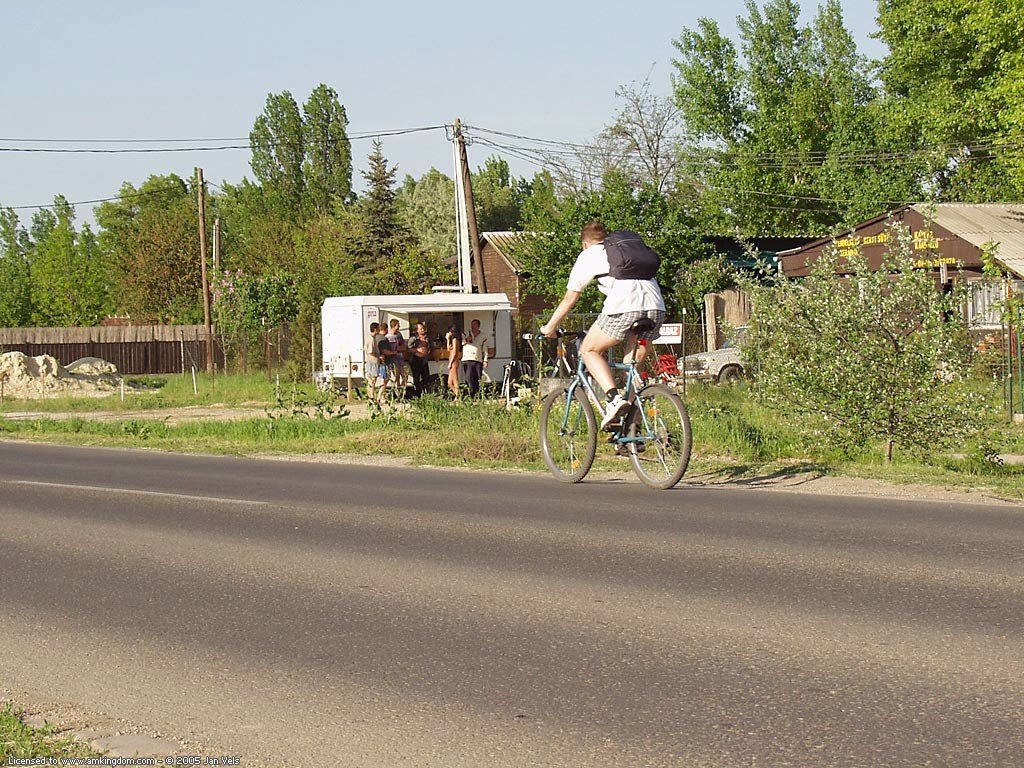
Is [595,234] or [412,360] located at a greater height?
[595,234]

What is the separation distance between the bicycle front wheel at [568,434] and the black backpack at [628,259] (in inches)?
50.1

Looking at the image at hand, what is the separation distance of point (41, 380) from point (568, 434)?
29.6 metres

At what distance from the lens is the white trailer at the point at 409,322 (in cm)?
3083

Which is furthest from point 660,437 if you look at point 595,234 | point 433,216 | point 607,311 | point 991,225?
point 433,216

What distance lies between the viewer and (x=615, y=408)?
10539 mm

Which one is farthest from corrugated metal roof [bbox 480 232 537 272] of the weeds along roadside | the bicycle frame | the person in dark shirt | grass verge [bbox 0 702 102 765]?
grass verge [bbox 0 702 102 765]

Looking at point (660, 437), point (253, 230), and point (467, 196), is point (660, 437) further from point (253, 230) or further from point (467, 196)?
point (253, 230)

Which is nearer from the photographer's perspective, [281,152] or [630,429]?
[630,429]

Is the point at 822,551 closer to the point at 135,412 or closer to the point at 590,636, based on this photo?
the point at 590,636

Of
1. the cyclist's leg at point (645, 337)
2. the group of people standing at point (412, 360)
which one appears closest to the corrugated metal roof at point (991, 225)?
the group of people standing at point (412, 360)

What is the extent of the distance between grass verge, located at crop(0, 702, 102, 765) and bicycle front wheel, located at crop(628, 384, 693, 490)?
6.14 meters

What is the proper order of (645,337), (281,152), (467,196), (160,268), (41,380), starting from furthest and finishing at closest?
(281,152)
(160,268)
(41,380)
(467,196)
(645,337)

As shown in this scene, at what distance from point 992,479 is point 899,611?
582 centimetres

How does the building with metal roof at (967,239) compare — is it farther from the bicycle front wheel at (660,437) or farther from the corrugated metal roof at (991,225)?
the bicycle front wheel at (660,437)
